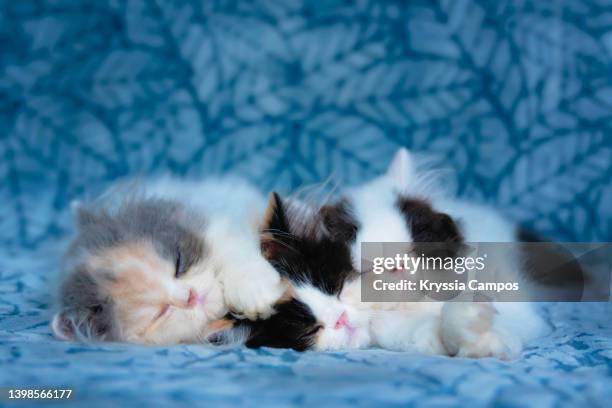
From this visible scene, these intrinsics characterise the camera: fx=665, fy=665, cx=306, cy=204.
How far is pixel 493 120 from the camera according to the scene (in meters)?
2.58

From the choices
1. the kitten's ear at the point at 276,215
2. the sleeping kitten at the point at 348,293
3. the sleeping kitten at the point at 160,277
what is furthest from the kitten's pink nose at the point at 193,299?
the kitten's ear at the point at 276,215

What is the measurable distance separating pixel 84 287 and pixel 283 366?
589 millimetres

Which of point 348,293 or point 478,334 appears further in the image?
point 348,293

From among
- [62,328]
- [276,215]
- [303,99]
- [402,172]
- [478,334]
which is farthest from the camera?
[303,99]

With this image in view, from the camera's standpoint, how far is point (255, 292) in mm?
1637

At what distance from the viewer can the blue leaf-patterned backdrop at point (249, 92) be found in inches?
102

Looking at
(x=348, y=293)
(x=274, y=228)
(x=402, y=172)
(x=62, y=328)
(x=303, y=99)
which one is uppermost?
(x=303, y=99)

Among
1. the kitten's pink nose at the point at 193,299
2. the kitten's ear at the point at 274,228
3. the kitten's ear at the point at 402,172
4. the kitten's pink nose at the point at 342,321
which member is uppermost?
the kitten's ear at the point at 402,172

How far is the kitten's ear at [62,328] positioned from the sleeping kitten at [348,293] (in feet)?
1.33

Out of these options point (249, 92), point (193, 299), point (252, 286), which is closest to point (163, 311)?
point (193, 299)

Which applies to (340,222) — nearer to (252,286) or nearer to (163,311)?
(252,286)

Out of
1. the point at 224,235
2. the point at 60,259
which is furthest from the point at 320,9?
the point at 60,259

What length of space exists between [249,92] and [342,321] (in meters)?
1.35

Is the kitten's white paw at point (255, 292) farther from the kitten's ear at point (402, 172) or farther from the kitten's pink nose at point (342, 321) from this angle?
the kitten's ear at point (402, 172)
